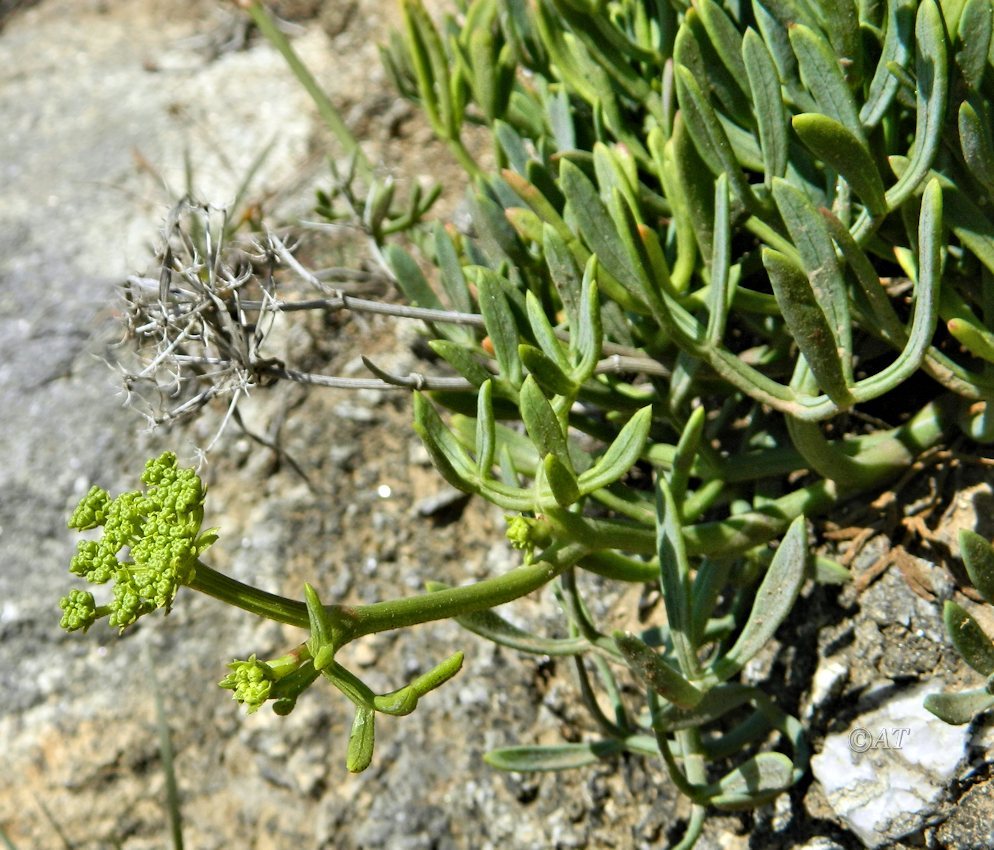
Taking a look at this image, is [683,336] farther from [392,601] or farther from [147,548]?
[147,548]

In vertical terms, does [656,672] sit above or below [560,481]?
below

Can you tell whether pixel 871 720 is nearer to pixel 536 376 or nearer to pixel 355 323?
pixel 536 376

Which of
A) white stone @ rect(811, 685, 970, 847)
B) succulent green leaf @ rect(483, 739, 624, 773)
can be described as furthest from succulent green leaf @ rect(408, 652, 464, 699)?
white stone @ rect(811, 685, 970, 847)

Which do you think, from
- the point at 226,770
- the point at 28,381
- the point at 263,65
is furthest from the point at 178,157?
the point at 226,770

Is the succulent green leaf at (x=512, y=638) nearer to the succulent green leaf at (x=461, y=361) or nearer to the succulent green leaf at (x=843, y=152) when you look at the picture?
the succulent green leaf at (x=461, y=361)

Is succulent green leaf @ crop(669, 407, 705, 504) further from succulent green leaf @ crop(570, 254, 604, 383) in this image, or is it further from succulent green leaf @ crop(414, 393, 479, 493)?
succulent green leaf @ crop(414, 393, 479, 493)
